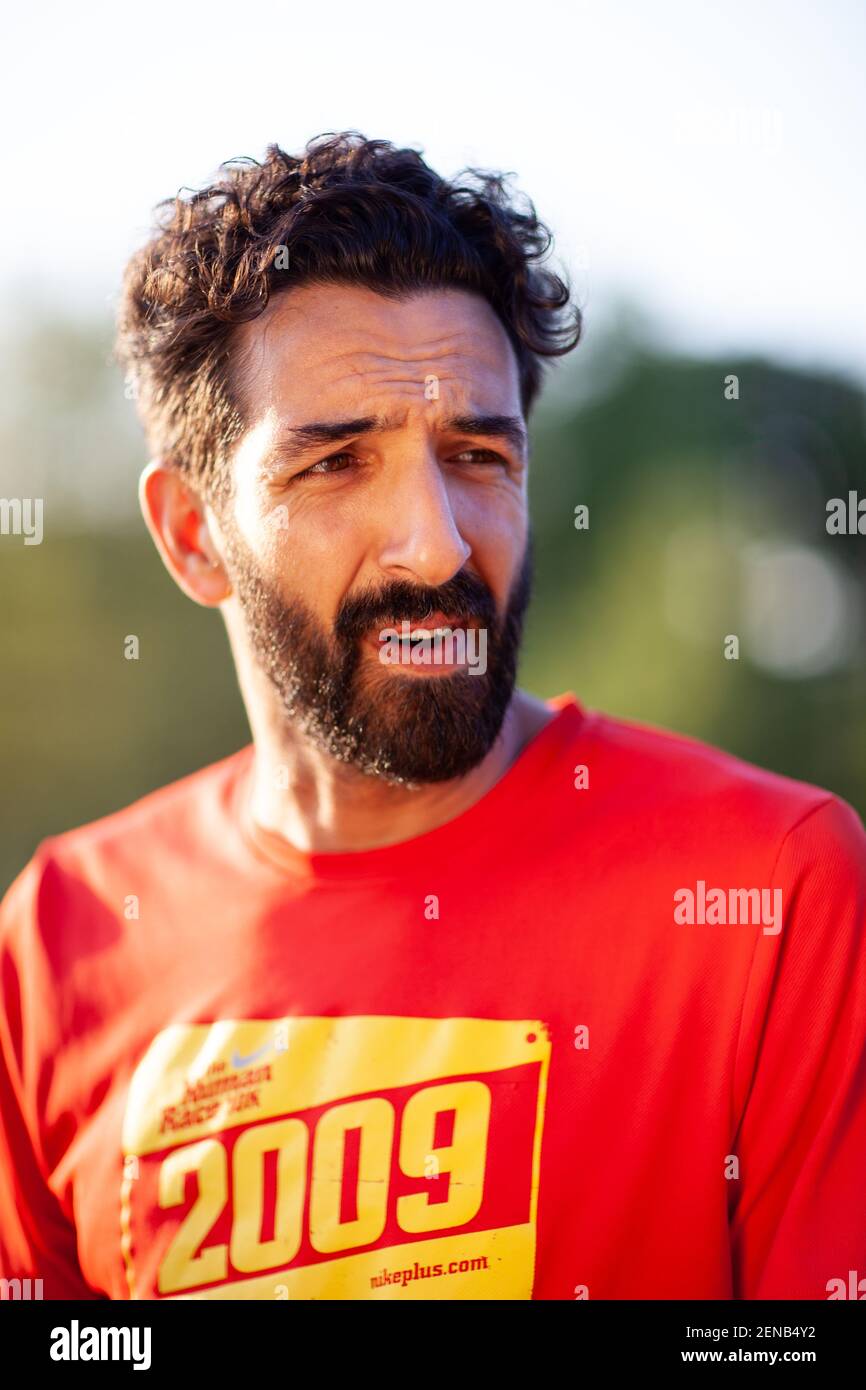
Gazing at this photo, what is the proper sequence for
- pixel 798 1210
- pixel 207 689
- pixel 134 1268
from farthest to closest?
pixel 207 689 → pixel 134 1268 → pixel 798 1210

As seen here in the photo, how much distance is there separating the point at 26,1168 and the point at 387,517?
1.29 metres

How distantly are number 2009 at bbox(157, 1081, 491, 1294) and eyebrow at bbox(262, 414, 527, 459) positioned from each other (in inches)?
38.8

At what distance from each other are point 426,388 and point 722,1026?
1038 mm

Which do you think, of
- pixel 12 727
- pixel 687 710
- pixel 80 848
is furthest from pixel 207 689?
pixel 80 848

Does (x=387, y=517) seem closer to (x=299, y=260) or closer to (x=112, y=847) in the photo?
(x=299, y=260)

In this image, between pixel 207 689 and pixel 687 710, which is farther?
pixel 207 689

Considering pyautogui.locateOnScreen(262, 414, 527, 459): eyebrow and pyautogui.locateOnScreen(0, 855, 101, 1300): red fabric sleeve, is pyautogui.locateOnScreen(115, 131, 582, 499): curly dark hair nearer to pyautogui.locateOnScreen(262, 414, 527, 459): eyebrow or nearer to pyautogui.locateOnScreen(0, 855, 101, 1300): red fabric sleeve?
pyautogui.locateOnScreen(262, 414, 527, 459): eyebrow

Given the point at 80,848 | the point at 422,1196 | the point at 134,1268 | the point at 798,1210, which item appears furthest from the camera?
the point at 80,848

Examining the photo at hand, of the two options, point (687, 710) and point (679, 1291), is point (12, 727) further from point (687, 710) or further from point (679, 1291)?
point (679, 1291)

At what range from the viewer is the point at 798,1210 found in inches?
68.6

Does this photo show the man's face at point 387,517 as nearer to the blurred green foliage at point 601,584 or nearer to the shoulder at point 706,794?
the shoulder at point 706,794

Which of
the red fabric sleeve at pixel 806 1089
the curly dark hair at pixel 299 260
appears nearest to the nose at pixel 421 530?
the curly dark hair at pixel 299 260

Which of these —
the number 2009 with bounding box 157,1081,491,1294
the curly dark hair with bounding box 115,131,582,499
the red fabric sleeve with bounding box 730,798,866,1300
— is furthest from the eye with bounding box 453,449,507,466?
the number 2009 with bounding box 157,1081,491,1294

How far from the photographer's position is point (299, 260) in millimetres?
2080
